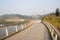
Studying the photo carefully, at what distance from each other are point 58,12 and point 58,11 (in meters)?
3.31

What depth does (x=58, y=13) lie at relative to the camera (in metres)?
117

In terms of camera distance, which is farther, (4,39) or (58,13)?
(58,13)

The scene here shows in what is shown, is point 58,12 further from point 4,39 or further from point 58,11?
→ point 4,39

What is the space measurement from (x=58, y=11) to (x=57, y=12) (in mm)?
4127

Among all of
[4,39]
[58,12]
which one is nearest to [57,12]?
[58,12]

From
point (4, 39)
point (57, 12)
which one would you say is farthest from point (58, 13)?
point (4, 39)

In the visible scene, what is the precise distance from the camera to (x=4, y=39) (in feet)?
32.7

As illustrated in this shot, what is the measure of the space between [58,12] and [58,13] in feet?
5.37

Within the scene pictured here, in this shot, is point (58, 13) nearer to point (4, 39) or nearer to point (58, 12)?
point (58, 12)

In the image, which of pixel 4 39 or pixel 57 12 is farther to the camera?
pixel 57 12

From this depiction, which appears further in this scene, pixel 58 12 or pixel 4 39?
pixel 58 12

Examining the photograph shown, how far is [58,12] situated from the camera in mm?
118375

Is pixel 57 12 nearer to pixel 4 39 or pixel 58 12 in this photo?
pixel 58 12
